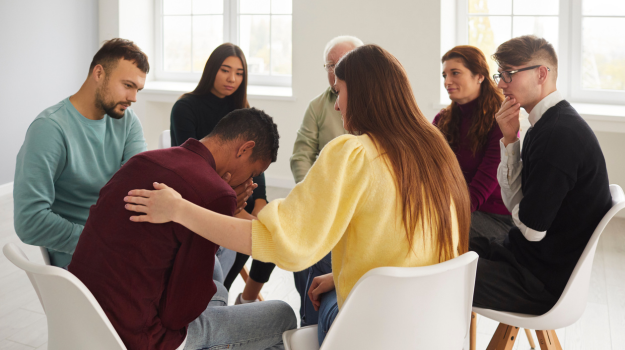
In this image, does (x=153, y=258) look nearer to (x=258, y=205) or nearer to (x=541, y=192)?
(x=541, y=192)

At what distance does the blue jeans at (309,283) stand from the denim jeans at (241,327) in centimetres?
17

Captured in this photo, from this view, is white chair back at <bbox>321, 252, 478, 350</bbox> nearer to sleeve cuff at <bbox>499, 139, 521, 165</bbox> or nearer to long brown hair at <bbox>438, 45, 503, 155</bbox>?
sleeve cuff at <bbox>499, 139, 521, 165</bbox>

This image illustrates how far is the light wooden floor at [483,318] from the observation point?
88.5 inches

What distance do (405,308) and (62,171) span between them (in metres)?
1.29

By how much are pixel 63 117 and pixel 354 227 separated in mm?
1176

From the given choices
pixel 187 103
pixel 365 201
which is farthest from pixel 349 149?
pixel 187 103

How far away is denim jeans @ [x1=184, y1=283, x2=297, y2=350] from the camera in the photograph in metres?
1.37

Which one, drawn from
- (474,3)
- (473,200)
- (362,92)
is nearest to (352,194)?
(362,92)

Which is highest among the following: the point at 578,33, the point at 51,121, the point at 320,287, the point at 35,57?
the point at 578,33

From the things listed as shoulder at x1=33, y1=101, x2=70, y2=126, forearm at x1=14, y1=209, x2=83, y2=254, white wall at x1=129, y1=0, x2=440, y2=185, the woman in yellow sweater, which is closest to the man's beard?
shoulder at x1=33, y1=101, x2=70, y2=126

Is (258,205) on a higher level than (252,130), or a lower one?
lower

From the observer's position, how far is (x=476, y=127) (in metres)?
2.21

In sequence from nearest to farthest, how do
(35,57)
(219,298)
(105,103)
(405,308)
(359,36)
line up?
(405,308), (219,298), (105,103), (359,36), (35,57)

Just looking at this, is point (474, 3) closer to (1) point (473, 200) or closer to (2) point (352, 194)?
(1) point (473, 200)
